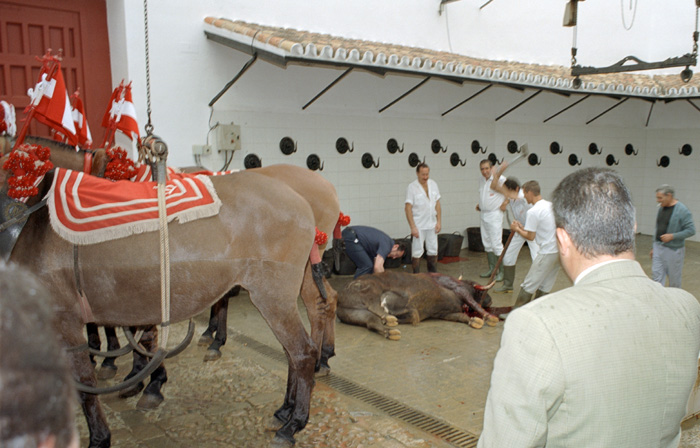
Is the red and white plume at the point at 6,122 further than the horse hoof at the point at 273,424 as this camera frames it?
No

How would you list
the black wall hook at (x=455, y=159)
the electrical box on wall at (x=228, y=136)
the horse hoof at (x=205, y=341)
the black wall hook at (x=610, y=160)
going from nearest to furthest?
the horse hoof at (x=205, y=341)
the electrical box on wall at (x=228, y=136)
the black wall hook at (x=455, y=159)
the black wall hook at (x=610, y=160)

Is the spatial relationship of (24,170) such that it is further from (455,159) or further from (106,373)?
(455,159)

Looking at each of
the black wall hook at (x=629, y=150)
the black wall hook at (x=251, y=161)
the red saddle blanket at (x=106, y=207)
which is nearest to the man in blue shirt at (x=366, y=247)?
the black wall hook at (x=251, y=161)

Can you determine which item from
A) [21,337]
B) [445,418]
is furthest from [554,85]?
[21,337]

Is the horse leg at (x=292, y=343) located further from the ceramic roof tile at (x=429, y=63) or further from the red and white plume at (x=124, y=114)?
the ceramic roof tile at (x=429, y=63)

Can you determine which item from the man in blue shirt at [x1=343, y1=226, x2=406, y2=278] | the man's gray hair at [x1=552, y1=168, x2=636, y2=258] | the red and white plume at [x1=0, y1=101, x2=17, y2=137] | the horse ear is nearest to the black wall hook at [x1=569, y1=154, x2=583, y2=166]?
the man in blue shirt at [x1=343, y1=226, x2=406, y2=278]

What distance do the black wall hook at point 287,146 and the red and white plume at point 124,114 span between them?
135 inches

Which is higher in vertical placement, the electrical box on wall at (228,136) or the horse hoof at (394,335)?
the electrical box on wall at (228,136)

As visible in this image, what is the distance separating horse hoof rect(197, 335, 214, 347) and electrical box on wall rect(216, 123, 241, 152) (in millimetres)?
2839

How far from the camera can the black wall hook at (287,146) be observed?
8.34m

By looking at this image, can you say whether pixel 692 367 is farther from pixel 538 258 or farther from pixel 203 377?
pixel 538 258

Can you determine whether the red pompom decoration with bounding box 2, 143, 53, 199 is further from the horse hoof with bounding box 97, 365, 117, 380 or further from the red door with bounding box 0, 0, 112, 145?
the red door with bounding box 0, 0, 112, 145

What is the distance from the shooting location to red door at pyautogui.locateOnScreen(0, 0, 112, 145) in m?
6.16

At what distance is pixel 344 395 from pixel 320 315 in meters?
0.70
